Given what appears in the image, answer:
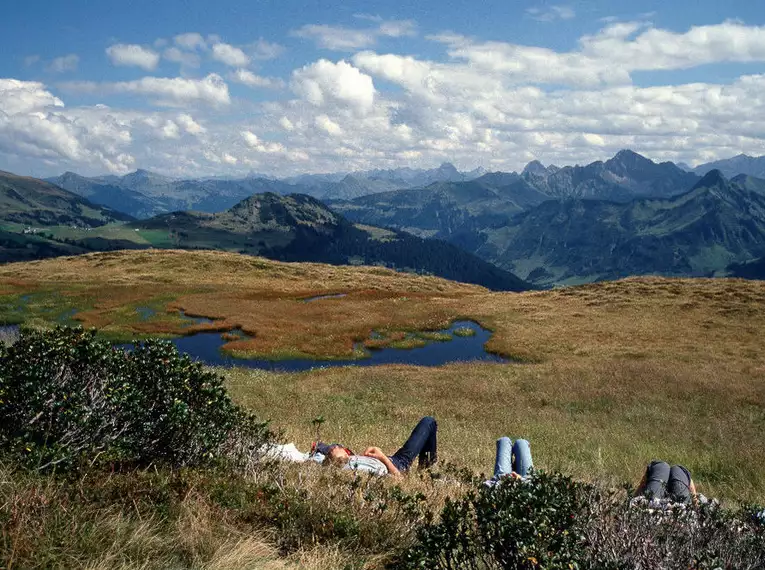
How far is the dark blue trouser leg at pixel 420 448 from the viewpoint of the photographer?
12.1 metres

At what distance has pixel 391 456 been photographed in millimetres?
12641

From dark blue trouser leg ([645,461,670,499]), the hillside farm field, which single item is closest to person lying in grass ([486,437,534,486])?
the hillside farm field

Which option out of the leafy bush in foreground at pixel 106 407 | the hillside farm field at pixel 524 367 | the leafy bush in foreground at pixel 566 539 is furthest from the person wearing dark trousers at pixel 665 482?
the leafy bush in foreground at pixel 106 407

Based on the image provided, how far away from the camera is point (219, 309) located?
185ft

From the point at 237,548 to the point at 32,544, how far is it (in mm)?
2023

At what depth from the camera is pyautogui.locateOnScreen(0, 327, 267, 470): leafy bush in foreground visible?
6.49 meters

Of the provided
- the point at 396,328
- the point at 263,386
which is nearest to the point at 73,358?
the point at 263,386

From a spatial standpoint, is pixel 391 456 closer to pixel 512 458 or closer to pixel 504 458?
pixel 504 458

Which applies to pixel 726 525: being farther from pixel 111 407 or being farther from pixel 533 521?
pixel 111 407

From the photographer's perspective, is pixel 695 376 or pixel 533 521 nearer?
pixel 533 521

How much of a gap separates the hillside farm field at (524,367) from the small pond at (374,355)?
4.98 ft

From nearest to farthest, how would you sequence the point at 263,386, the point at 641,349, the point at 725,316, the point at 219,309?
the point at 263,386
the point at 641,349
the point at 725,316
the point at 219,309

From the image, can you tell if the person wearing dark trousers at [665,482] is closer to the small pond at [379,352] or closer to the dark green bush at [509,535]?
the dark green bush at [509,535]

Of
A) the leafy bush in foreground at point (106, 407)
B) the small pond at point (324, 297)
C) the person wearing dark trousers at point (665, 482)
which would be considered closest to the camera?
the leafy bush in foreground at point (106, 407)
